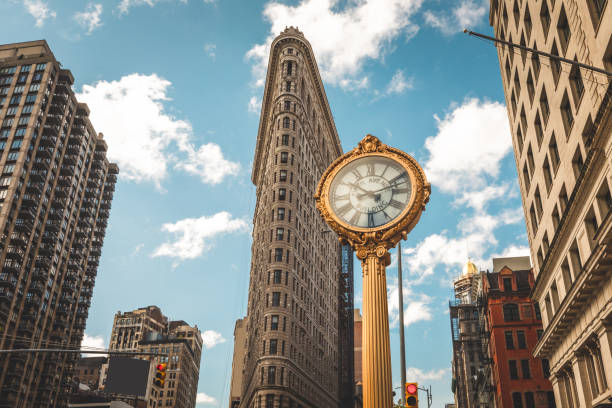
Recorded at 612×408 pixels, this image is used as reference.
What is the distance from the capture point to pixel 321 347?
84000 millimetres

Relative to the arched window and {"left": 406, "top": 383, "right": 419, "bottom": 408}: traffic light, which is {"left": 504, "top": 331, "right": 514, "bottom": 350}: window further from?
{"left": 406, "top": 383, "right": 419, "bottom": 408}: traffic light

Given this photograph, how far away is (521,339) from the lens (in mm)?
59781

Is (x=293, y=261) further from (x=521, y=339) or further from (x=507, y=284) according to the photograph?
(x=521, y=339)

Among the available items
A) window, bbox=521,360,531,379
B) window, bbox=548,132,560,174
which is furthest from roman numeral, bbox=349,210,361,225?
window, bbox=521,360,531,379

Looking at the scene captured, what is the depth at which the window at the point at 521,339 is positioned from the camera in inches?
2336

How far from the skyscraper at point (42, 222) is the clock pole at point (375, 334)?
84.1 metres

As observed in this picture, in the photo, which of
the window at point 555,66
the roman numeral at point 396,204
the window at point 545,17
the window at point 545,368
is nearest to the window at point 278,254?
the window at point 545,368

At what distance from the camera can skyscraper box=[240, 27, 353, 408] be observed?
2520 inches

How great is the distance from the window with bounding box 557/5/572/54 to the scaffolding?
74212 mm

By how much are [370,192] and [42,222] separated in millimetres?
95874

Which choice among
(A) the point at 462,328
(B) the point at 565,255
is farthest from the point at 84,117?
(B) the point at 565,255

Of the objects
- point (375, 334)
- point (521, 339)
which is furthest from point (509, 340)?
point (375, 334)

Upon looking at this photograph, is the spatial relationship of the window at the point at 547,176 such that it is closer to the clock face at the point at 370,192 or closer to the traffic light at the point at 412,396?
the clock face at the point at 370,192

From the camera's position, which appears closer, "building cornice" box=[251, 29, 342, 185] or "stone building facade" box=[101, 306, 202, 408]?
"building cornice" box=[251, 29, 342, 185]
